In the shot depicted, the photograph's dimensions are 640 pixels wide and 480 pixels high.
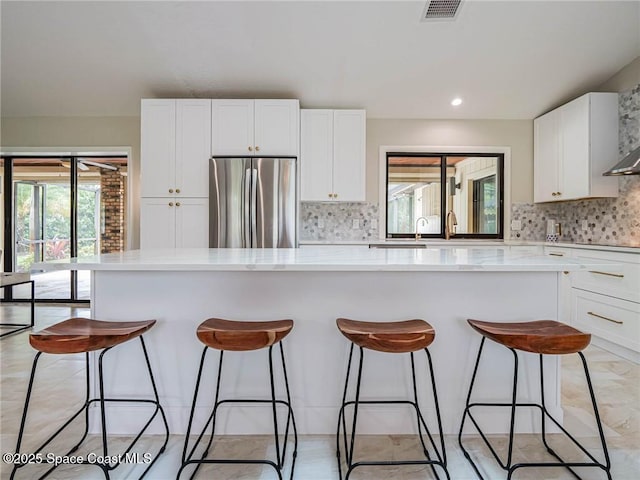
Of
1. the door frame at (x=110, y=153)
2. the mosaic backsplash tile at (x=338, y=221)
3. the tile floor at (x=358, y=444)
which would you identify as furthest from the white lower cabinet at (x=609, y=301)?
the door frame at (x=110, y=153)

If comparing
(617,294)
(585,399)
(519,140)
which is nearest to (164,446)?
(585,399)

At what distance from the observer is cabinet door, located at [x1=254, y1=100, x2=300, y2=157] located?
3705 mm

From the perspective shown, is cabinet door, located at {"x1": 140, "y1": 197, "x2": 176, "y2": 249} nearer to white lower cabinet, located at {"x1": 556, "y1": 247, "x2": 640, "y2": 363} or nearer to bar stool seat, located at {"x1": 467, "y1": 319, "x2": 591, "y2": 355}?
bar stool seat, located at {"x1": 467, "y1": 319, "x2": 591, "y2": 355}

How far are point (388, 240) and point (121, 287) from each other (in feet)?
9.99

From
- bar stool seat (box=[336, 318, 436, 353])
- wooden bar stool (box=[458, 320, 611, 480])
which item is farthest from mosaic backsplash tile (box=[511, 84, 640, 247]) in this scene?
bar stool seat (box=[336, 318, 436, 353])

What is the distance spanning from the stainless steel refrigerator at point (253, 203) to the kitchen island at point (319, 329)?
5.41 ft

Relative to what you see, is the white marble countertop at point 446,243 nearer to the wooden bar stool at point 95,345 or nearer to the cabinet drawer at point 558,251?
the cabinet drawer at point 558,251

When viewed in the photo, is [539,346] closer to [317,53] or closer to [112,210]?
[317,53]

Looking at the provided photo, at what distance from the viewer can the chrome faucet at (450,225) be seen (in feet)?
14.4

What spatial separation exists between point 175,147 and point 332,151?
167 cm

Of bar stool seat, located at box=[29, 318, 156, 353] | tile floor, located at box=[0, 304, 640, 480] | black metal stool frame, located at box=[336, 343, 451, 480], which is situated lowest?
tile floor, located at box=[0, 304, 640, 480]

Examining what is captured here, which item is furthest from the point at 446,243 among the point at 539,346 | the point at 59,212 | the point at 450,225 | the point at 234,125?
the point at 59,212

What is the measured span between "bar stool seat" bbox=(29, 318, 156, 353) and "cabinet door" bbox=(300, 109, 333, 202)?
2617 mm

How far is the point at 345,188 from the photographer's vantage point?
4.04 metres
